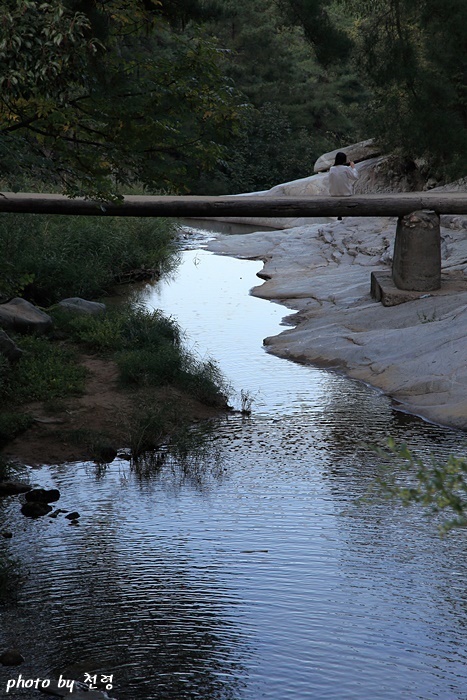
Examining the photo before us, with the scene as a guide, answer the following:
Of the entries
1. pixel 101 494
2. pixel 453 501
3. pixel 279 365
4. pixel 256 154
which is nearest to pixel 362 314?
pixel 279 365

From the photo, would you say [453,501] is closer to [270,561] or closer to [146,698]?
[146,698]

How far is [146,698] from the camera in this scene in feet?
17.8

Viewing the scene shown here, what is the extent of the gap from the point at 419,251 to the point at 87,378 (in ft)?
22.3

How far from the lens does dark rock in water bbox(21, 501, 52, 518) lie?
830 centimetres

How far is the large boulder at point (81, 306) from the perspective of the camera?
15.1 metres

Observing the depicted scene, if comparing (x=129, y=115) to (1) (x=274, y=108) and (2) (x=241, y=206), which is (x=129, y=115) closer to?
(2) (x=241, y=206)

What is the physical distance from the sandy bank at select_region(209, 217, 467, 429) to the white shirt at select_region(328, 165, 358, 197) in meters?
2.03

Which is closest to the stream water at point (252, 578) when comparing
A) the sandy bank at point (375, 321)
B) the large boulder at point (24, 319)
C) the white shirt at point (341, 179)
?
the sandy bank at point (375, 321)

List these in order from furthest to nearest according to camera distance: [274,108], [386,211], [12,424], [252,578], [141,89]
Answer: [274,108] < [386,211] < [12,424] < [141,89] < [252,578]

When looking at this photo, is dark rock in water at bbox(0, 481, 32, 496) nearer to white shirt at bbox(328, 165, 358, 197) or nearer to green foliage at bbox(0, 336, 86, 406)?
green foliage at bbox(0, 336, 86, 406)

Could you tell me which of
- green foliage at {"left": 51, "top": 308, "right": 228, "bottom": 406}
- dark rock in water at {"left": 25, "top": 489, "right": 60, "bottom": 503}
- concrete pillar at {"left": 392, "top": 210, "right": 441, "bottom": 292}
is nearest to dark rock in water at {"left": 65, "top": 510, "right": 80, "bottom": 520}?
dark rock in water at {"left": 25, "top": 489, "right": 60, "bottom": 503}

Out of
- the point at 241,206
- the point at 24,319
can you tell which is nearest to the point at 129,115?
the point at 24,319

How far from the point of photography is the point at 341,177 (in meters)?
17.3

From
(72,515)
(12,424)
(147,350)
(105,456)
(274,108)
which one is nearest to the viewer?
(72,515)
